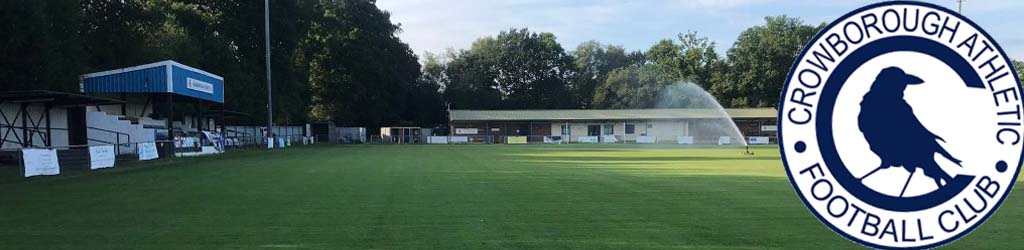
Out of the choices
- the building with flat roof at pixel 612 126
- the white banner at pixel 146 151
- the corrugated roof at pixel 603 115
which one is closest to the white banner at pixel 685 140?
the building with flat roof at pixel 612 126

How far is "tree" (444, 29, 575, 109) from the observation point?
99.2m

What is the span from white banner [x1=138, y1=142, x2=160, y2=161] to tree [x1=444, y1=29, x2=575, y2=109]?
66261 mm

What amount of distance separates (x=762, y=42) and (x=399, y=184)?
256ft

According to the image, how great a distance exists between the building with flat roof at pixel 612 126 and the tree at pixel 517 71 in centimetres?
2475

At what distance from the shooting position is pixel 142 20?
43.5 m

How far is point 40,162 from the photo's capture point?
21.4 m

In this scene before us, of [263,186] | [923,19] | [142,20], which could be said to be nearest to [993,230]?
[923,19]

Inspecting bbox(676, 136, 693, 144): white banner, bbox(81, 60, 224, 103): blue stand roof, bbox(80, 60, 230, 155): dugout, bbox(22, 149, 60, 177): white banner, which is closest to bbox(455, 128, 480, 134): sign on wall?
bbox(676, 136, 693, 144): white banner

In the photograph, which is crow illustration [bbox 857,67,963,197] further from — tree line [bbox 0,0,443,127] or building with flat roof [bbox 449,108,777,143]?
building with flat roof [bbox 449,108,777,143]

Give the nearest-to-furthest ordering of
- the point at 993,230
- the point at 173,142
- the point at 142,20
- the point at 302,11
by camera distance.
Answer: the point at 993,230, the point at 173,142, the point at 142,20, the point at 302,11

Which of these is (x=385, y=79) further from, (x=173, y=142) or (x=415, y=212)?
(x=415, y=212)

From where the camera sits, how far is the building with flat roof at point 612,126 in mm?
70562

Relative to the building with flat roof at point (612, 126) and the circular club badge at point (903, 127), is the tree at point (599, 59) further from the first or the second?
the circular club badge at point (903, 127)

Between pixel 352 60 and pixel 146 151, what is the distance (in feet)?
168
